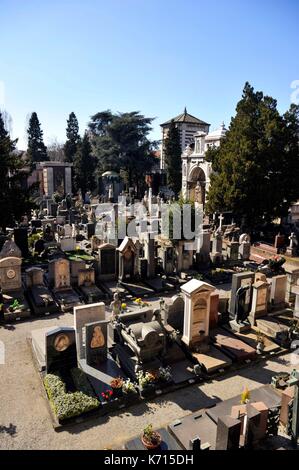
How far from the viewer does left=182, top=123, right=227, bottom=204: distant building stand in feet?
120

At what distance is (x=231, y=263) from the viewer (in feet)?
65.7

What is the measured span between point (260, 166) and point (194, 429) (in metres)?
21.2

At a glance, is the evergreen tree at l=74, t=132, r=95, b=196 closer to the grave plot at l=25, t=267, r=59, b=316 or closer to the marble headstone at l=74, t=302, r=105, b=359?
the grave plot at l=25, t=267, r=59, b=316

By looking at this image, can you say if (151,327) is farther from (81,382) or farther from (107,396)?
(81,382)

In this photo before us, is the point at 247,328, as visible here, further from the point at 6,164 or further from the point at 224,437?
the point at 6,164

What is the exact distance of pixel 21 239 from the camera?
64.3 feet

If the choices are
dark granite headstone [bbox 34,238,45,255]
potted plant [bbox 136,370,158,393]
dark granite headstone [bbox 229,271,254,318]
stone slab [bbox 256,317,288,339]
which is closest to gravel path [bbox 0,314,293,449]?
potted plant [bbox 136,370,158,393]

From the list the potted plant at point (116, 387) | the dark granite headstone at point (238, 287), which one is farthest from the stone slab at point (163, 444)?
the dark granite headstone at point (238, 287)

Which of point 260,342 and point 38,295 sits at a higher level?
point 38,295

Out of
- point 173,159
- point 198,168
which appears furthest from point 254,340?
point 173,159

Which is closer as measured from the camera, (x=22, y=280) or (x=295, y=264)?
(x=22, y=280)

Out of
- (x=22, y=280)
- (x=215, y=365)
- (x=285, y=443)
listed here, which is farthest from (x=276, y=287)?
(x=22, y=280)

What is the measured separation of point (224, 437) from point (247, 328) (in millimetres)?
5930

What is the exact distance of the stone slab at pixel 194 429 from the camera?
7.06 meters
